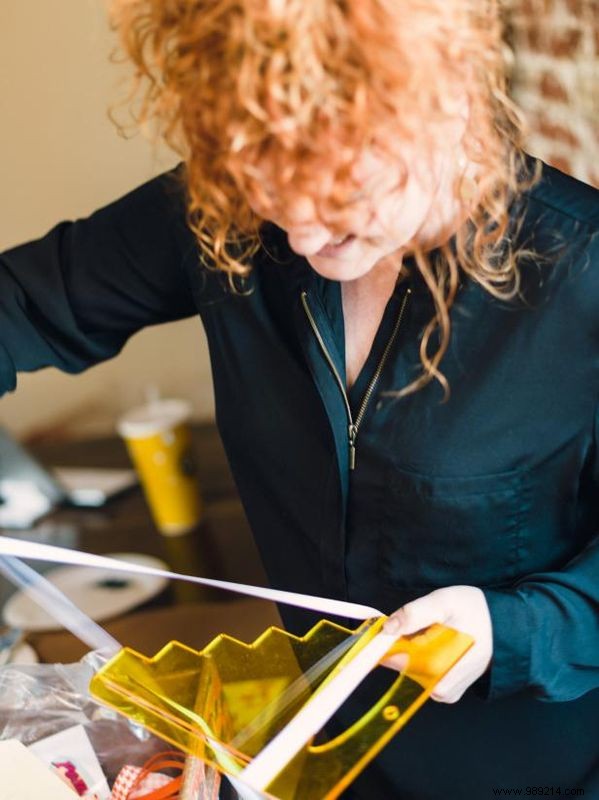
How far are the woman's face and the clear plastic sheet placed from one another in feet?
1.50

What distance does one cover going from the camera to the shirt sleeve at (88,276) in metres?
1.06

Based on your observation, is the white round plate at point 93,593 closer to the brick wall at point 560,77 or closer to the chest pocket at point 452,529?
the chest pocket at point 452,529

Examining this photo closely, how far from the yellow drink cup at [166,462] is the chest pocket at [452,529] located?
2.55 ft

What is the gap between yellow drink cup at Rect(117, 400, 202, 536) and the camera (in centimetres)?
163

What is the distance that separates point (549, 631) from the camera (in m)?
0.84

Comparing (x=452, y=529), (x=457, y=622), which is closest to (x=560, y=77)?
(x=452, y=529)

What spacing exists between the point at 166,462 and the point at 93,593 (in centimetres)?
37

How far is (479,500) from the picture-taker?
87 cm

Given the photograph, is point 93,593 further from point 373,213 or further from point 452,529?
point 373,213

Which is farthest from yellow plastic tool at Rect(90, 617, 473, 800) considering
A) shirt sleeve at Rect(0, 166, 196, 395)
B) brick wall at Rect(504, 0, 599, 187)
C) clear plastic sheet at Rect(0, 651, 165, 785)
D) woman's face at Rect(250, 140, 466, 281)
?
brick wall at Rect(504, 0, 599, 187)

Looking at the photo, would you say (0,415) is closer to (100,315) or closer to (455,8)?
(100,315)

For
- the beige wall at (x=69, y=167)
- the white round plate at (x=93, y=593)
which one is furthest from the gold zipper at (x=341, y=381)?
the beige wall at (x=69, y=167)

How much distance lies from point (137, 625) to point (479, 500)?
50 cm

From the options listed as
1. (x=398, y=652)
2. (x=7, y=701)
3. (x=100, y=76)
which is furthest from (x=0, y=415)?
(x=398, y=652)
